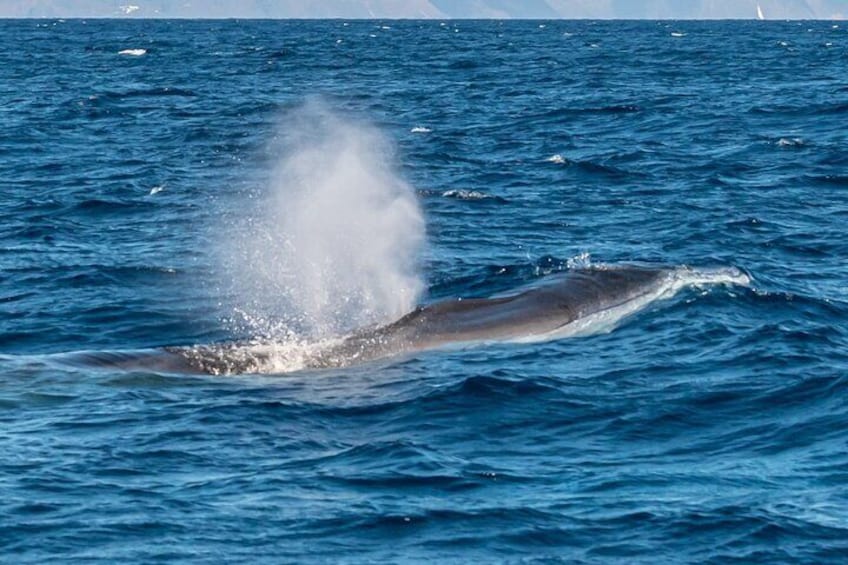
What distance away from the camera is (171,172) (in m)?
49.3

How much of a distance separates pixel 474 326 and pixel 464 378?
3433 millimetres

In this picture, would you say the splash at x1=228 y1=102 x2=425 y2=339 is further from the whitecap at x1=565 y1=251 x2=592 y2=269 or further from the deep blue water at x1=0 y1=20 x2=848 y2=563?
the whitecap at x1=565 y1=251 x2=592 y2=269

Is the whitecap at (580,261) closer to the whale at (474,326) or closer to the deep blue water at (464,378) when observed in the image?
the deep blue water at (464,378)


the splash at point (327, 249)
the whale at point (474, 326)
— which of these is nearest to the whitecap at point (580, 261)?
the whale at point (474, 326)

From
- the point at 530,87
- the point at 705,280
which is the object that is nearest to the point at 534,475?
the point at 705,280

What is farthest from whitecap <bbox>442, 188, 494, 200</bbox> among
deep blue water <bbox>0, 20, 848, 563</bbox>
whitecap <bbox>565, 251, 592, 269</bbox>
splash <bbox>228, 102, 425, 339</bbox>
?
whitecap <bbox>565, 251, 592, 269</bbox>

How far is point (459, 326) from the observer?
26844mm

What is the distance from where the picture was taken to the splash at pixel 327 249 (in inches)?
1173

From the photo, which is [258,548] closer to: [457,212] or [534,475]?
[534,475]

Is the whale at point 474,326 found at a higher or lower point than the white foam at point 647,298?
higher

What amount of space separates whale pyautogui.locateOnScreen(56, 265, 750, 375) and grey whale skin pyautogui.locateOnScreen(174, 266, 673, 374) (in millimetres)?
16

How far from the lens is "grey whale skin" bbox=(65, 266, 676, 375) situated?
2456 cm

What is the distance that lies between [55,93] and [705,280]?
55.1 meters

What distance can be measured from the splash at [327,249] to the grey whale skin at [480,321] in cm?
128
